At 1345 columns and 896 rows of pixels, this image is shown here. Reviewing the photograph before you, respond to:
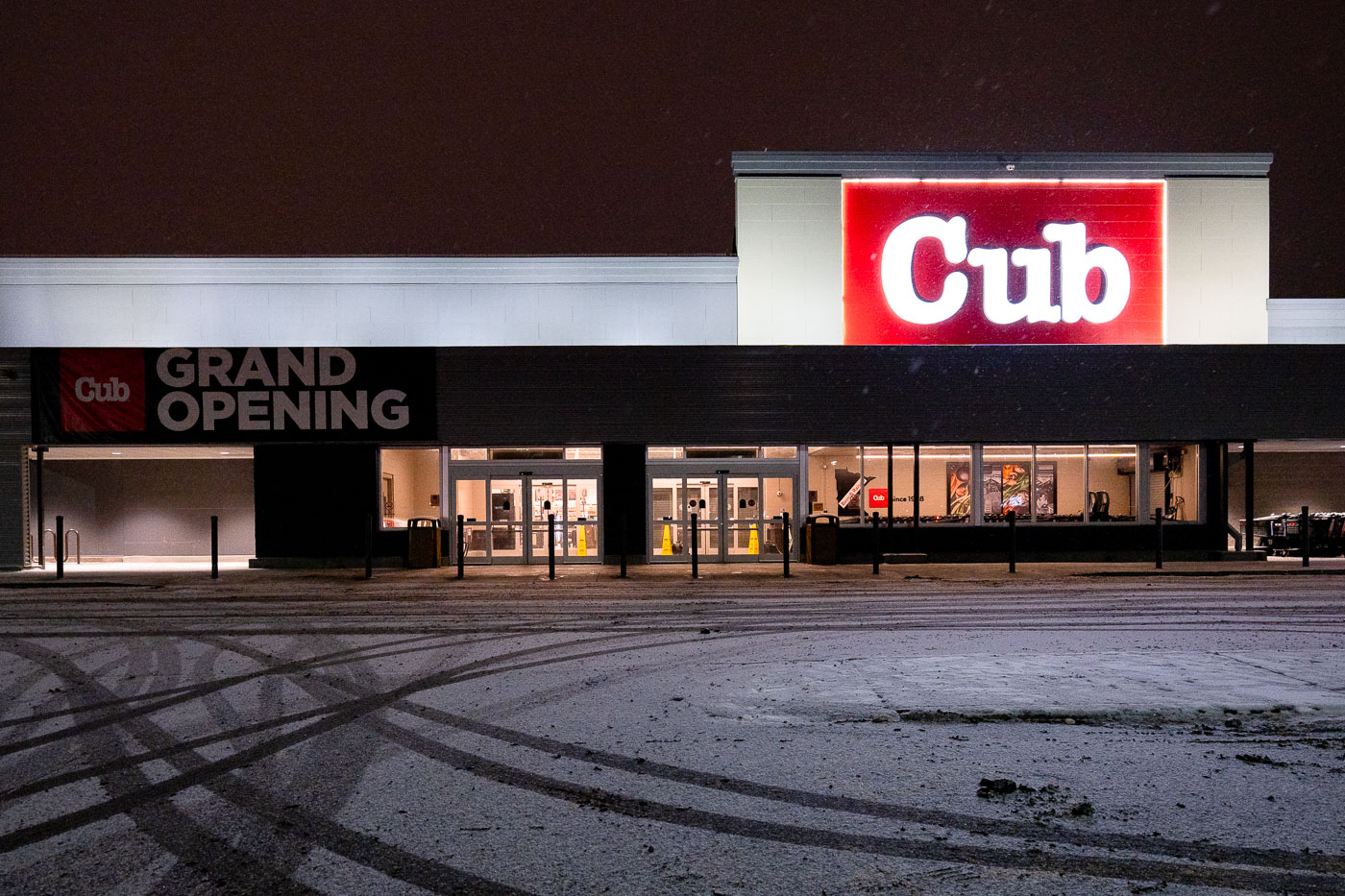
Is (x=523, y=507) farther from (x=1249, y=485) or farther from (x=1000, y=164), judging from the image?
(x=1249, y=485)

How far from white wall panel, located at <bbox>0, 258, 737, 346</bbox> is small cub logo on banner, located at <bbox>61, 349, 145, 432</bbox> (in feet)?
5.06

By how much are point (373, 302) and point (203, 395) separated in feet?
13.8

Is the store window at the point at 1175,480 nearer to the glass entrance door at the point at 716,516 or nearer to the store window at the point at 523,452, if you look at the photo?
the glass entrance door at the point at 716,516

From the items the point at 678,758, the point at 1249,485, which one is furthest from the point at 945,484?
the point at 678,758

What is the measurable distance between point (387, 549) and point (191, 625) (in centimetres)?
867

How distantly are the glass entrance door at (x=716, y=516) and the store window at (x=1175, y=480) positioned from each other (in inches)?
341

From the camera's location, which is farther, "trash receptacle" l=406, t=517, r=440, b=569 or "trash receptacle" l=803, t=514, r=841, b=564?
"trash receptacle" l=803, t=514, r=841, b=564

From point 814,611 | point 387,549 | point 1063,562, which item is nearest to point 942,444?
point 1063,562

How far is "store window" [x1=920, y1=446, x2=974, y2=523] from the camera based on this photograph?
20.8 meters

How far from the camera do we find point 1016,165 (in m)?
21.1

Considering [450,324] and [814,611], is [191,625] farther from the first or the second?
[450,324]

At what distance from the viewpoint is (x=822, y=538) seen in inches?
797

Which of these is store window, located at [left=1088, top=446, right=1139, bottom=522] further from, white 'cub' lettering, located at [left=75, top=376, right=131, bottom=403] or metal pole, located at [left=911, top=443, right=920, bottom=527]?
white 'cub' lettering, located at [left=75, top=376, right=131, bottom=403]

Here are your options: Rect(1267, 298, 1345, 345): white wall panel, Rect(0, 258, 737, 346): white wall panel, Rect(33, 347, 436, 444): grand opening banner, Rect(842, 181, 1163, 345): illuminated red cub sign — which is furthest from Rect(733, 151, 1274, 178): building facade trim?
Rect(33, 347, 436, 444): grand opening banner
